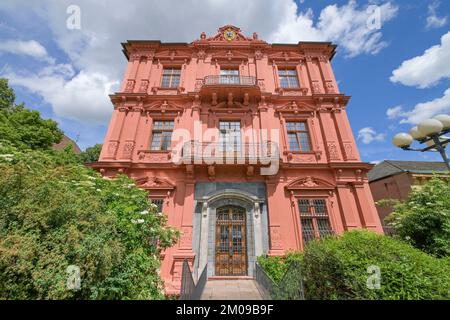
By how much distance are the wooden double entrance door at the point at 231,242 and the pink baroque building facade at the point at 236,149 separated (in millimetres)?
47

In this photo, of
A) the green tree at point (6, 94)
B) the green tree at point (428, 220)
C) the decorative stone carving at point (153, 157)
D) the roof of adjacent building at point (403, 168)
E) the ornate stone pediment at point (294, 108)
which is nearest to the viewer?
the green tree at point (428, 220)

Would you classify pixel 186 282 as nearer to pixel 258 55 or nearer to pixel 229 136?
pixel 229 136

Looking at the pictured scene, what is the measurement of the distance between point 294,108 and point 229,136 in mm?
4677

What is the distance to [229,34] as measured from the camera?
1501 centimetres

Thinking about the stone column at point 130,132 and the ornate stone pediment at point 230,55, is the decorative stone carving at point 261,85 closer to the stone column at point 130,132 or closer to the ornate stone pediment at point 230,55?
the ornate stone pediment at point 230,55

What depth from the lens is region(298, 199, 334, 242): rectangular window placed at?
9.55 meters

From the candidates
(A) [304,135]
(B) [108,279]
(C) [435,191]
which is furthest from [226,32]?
(B) [108,279]

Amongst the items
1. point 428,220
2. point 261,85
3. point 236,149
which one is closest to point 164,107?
point 236,149

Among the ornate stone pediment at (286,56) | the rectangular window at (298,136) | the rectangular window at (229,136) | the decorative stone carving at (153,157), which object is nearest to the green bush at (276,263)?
the rectangular window at (229,136)

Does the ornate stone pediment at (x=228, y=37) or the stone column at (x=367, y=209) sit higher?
the ornate stone pediment at (x=228, y=37)

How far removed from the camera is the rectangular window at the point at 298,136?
11.6m

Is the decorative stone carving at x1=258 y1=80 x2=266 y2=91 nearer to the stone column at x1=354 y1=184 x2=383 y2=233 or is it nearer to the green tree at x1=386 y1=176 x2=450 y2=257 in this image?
the stone column at x1=354 y1=184 x2=383 y2=233

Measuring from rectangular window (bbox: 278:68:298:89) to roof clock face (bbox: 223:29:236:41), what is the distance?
179 inches
